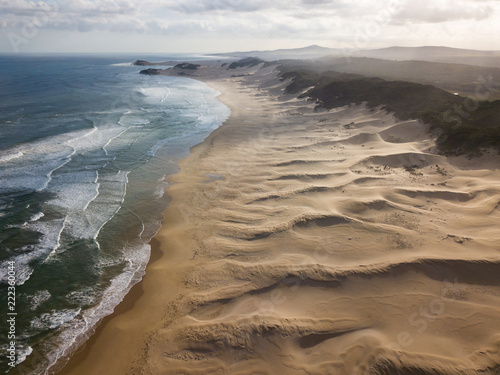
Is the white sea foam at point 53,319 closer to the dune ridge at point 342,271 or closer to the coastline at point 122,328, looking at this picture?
the coastline at point 122,328

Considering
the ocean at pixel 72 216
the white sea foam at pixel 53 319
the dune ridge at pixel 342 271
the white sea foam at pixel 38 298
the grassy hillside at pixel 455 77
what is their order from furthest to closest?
the grassy hillside at pixel 455 77 < the white sea foam at pixel 38 298 < the ocean at pixel 72 216 < the white sea foam at pixel 53 319 < the dune ridge at pixel 342 271

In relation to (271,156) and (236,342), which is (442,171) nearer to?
(271,156)

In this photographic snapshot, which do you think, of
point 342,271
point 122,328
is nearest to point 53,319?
point 122,328

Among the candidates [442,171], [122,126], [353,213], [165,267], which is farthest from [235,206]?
[122,126]

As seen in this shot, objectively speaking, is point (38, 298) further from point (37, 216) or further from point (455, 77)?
point (455, 77)

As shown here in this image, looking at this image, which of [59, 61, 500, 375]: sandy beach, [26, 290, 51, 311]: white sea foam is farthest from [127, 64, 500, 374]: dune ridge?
[26, 290, 51, 311]: white sea foam

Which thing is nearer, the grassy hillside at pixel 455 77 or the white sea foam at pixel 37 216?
the white sea foam at pixel 37 216

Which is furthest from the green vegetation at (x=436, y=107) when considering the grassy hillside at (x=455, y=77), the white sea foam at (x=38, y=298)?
the white sea foam at (x=38, y=298)
